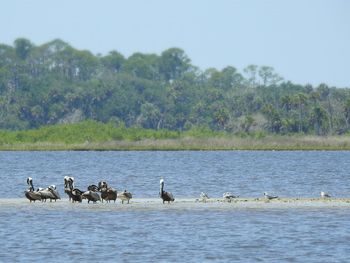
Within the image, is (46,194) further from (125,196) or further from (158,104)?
(158,104)

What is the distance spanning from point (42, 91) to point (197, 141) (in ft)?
182

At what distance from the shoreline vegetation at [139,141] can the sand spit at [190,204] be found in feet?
263

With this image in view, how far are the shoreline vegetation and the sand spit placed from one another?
80.2 m

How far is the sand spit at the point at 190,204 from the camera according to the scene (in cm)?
3844

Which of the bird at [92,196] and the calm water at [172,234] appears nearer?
the calm water at [172,234]

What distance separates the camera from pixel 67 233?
3228 cm

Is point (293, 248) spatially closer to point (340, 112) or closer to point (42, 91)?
point (340, 112)

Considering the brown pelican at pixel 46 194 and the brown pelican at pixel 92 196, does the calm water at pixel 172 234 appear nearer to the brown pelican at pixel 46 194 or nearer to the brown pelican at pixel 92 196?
the brown pelican at pixel 92 196

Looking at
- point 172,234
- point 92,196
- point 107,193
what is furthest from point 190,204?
point 172,234

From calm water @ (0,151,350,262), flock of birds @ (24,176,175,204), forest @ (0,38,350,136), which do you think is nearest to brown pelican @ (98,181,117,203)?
flock of birds @ (24,176,175,204)

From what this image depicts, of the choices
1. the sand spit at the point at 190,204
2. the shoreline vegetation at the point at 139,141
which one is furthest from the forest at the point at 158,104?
the sand spit at the point at 190,204

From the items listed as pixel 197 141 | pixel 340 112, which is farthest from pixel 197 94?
pixel 197 141

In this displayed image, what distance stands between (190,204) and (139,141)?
86317 mm

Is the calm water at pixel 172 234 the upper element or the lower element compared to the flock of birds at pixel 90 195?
lower
